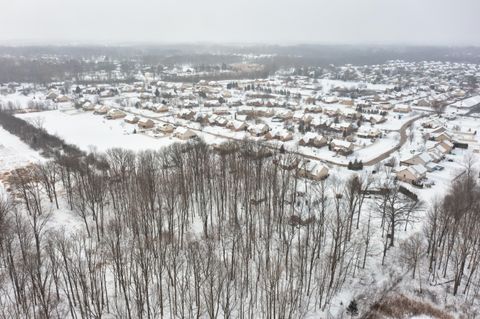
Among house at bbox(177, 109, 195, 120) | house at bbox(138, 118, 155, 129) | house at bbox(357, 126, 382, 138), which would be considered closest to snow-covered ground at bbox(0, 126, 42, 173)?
house at bbox(138, 118, 155, 129)

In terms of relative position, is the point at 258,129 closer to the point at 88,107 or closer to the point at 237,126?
the point at 237,126

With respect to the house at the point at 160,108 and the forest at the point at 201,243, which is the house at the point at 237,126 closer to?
the house at the point at 160,108

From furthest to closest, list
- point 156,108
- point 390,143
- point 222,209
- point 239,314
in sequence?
point 156,108, point 390,143, point 222,209, point 239,314

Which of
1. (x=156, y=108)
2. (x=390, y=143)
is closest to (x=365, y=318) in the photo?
(x=390, y=143)

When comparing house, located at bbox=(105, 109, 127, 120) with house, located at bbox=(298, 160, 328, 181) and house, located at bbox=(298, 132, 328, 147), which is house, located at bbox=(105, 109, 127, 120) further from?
house, located at bbox=(298, 160, 328, 181)

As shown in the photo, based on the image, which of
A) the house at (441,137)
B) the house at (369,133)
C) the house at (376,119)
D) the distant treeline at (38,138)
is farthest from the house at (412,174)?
the distant treeline at (38,138)

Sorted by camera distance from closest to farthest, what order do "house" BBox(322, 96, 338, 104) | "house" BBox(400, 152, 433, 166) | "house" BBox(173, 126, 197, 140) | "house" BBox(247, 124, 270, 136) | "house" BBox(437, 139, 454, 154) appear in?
1. "house" BBox(400, 152, 433, 166)
2. "house" BBox(437, 139, 454, 154)
3. "house" BBox(173, 126, 197, 140)
4. "house" BBox(247, 124, 270, 136)
5. "house" BBox(322, 96, 338, 104)

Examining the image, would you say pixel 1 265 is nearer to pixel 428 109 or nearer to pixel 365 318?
pixel 365 318
